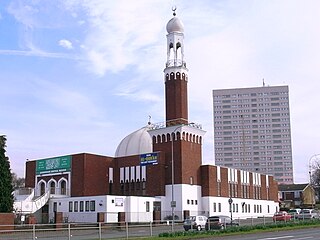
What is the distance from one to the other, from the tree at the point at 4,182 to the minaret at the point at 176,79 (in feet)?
99.7

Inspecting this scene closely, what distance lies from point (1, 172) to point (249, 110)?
487 feet

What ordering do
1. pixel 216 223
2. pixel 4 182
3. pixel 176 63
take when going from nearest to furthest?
pixel 216 223
pixel 4 182
pixel 176 63

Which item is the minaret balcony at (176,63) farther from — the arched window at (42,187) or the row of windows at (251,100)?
the row of windows at (251,100)

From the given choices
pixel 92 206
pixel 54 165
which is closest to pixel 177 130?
pixel 92 206

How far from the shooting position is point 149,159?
7188cm

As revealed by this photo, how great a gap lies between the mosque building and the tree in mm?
17824

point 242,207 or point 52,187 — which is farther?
point 242,207

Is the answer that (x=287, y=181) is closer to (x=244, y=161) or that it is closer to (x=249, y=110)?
(x=244, y=161)

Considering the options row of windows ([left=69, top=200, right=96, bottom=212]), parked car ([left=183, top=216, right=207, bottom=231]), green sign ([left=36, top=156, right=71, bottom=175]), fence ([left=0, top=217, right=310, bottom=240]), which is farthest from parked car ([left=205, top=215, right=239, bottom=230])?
green sign ([left=36, top=156, right=71, bottom=175])

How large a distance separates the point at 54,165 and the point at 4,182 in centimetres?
3026

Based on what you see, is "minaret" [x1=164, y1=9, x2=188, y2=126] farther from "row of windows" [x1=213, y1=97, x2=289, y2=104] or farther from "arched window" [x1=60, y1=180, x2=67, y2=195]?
"row of windows" [x1=213, y1=97, x2=289, y2=104]

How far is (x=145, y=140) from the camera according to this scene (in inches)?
3142

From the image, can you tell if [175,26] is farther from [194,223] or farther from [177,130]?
[194,223]

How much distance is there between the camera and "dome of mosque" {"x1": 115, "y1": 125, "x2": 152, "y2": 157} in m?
79.1
